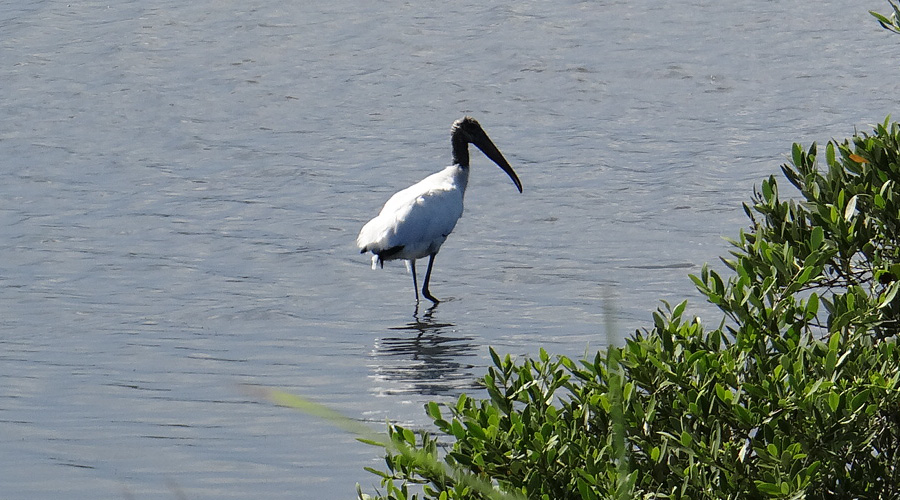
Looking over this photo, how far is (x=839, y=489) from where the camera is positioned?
303 cm

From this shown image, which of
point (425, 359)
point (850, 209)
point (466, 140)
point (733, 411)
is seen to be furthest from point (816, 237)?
point (466, 140)

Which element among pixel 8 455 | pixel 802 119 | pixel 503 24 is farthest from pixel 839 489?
pixel 503 24

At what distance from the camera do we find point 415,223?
34.6 feet

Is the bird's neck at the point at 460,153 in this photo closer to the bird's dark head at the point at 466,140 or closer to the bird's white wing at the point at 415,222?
the bird's dark head at the point at 466,140

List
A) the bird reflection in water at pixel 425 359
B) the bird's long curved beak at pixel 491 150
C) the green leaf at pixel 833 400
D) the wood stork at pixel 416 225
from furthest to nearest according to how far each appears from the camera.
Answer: the bird's long curved beak at pixel 491 150 < the wood stork at pixel 416 225 < the bird reflection in water at pixel 425 359 < the green leaf at pixel 833 400

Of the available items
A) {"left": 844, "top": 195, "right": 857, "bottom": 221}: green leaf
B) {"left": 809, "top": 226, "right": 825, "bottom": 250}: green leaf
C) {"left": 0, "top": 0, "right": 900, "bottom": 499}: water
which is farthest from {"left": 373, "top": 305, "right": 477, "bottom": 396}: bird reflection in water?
{"left": 809, "top": 226, "right": 825, "bottom": 250}: green leaf

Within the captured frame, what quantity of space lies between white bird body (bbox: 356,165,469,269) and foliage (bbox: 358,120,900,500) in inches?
280

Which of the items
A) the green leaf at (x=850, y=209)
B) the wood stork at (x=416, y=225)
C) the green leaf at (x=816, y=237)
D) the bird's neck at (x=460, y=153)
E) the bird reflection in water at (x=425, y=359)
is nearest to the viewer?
the green leaf at (x=816, y=237)

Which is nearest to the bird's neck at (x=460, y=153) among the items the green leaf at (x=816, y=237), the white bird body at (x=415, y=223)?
the white bird body at (x=415, y=223)

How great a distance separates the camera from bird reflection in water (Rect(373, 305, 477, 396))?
8.04 meters

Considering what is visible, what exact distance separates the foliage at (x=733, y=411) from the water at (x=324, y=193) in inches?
8.6

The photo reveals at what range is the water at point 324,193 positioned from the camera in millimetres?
7492

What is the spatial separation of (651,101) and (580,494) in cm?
1586

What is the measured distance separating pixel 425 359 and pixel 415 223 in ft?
6.55
